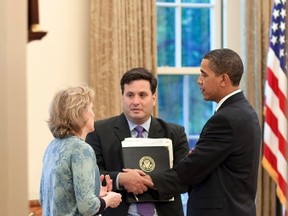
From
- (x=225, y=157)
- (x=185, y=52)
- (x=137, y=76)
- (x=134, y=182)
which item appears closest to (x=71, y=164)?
(x=134, y=182)

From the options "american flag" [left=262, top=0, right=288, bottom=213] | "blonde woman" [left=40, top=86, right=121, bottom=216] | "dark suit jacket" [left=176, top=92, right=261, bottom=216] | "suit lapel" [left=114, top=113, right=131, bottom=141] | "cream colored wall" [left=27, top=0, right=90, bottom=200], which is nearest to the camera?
"blonde woman" [left=40, top=86, right=121, bottom=216]

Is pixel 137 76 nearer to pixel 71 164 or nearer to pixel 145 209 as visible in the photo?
pixel 145 209

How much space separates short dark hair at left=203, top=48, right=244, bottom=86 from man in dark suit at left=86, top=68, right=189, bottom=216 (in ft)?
1.70

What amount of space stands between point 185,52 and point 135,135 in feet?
9.36

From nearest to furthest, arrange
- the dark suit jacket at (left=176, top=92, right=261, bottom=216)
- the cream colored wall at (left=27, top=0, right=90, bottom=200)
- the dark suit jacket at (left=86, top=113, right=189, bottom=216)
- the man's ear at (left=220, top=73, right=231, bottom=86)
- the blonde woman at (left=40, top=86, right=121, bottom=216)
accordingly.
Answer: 1. the blonde woman at (left=40, top=86, right=121, bottom=216)
2. the dark suit jacket at (left=176, top=92, right=261, bottom=216)
3. the man's ear at (left=220, top=73, right=231, bottom=86)
4. the dark suit jacket at (left=86, top=113, right=189, bottom=216)
5. the cream colored wall at (left=27, top=0, right=90, bottom=200)

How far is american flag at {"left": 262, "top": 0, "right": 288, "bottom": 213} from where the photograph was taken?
5.56m

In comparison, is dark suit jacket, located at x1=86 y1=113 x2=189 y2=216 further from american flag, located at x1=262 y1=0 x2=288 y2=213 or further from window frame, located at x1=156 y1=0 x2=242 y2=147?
window frame, located at x1=156 y1=0 x2=242 y2=147

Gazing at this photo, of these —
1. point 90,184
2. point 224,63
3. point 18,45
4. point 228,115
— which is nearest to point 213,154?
point 228,115

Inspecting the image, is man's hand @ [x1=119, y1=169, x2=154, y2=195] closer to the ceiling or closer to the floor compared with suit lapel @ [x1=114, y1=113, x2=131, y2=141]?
closer to the floor

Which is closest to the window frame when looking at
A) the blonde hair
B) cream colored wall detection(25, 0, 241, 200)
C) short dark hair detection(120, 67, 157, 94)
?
cream colored wall detection(25, 0, 241, 200)

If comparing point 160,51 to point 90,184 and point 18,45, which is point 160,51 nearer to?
point 90,184

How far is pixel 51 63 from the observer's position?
5527mm

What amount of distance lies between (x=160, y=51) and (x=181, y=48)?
0.26 meters

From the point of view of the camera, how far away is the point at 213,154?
10.8ft
